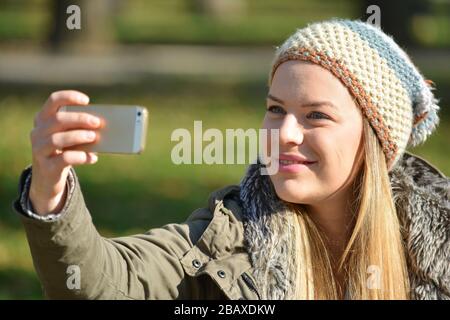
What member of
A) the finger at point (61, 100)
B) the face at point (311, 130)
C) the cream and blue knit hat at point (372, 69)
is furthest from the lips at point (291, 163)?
the finger at point (61, 100)

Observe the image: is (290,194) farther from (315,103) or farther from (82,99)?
(82,99)

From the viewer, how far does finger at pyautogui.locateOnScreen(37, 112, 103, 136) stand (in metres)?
2.39

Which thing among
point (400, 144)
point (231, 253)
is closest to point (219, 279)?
point (231, 253)

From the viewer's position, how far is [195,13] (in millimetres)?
32500

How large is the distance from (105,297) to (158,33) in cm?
2113

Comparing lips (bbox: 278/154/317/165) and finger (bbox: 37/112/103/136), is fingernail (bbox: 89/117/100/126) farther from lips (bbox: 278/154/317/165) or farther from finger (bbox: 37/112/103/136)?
lips (bbox: 278/154/317/165)

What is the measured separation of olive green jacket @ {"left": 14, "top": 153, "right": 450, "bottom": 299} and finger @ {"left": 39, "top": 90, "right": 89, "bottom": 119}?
0.17 m

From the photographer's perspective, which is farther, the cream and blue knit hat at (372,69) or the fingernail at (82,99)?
the cream and blue knit hat at (372,69)

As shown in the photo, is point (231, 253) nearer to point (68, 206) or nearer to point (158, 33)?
point (68, 206)

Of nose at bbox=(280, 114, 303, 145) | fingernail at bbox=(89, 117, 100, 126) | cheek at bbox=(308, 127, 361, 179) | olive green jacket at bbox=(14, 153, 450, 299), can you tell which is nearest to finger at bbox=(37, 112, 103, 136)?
fingernail at bbox=(89, 117, 100, 126)

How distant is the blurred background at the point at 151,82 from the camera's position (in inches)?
302

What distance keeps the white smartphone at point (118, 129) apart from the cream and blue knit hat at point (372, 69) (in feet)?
2.85

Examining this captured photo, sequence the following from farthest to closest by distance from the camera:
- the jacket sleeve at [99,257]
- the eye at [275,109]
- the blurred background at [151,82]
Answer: the blurred background at [151,82] < the eye at [275,109] < the jacket sleeve at [99,257]

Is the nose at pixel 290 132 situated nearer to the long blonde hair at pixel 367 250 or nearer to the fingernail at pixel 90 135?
the long blonde hair at pixel 367 250
